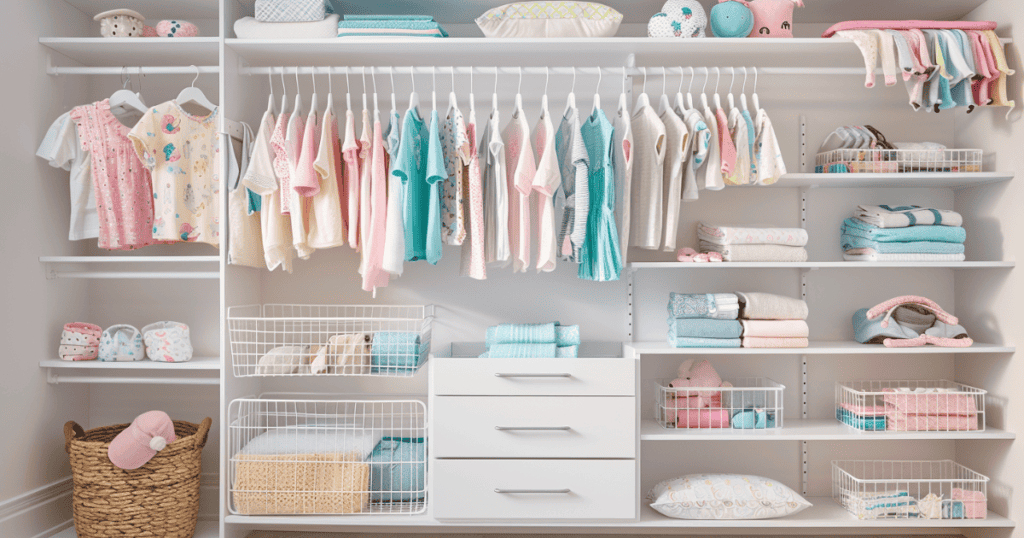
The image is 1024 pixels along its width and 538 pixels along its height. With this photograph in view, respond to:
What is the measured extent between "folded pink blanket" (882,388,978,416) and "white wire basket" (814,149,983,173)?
875 mm

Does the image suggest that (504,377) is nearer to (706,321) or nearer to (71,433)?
(706,321)

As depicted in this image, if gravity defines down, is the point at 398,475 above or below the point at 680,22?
below

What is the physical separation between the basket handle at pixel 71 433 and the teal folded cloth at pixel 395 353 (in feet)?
3.70

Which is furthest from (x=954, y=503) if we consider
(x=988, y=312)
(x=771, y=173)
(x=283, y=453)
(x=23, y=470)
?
(x=23, y=470)

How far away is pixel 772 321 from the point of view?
2482mm

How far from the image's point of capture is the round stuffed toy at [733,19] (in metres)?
2.43

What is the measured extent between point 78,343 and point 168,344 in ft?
1.16

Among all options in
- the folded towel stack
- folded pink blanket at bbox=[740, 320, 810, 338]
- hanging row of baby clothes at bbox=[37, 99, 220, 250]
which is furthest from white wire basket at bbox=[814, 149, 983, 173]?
hanging row of baby clothes at bbox=[37, 99, 220, 250]

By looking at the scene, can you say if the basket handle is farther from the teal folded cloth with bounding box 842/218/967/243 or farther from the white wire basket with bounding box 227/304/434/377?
the teal folded cloth with bounding box 842/218/967/243

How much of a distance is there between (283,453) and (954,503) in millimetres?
2513

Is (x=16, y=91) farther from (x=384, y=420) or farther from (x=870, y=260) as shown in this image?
(x=870, y=260)

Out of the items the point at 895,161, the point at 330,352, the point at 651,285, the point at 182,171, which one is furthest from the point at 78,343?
the point at 895,161

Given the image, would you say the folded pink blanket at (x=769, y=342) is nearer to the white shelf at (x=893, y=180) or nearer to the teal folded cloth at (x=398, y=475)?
the white shelf at (x=893, y=180)

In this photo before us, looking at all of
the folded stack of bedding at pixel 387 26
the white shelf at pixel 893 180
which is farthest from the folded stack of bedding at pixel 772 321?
the folded stack of bedding at pixel 387 26
